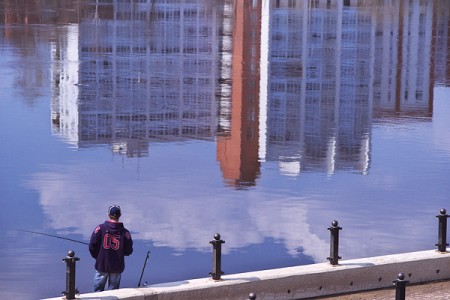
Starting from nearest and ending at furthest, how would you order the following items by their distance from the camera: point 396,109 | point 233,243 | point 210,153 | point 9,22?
1. point 233,243
2. point 210,153
3. point 396,109
4. point 9,22

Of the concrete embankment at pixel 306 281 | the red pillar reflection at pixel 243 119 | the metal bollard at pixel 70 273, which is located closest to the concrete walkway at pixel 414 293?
the concrete embankment at pixel 306 281

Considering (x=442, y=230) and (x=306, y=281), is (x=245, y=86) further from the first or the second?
(x=306, y=281)

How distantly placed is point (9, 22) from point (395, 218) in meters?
44.4

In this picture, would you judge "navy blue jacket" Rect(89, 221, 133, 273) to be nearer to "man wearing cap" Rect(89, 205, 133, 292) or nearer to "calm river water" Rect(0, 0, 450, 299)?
"man wearing cap" Rect(89, 205, 133, 292)

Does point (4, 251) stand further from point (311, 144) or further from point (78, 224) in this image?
point (311, 144)

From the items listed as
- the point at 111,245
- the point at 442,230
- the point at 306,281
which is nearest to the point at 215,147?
the point at 442,230

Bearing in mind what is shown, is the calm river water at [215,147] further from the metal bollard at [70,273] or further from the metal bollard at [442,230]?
the metal bollard at [442,230]

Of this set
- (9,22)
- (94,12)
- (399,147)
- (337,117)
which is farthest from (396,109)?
(94,12)

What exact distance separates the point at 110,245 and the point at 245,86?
23.0 metres

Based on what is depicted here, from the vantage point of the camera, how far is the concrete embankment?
38.8ft

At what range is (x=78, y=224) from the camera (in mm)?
17656

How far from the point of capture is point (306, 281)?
12344mm

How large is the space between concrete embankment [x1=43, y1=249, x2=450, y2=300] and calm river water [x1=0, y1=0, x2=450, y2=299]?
98.3 inches

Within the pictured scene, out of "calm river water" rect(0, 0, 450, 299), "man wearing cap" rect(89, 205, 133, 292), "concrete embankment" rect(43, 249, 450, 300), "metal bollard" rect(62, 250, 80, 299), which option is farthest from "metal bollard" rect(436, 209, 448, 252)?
"metal bollard" rect(62, 250, 80, 299)
